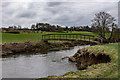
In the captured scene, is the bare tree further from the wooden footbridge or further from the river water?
the river water

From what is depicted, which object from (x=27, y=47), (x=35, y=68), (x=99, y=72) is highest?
(x=99, y=72)

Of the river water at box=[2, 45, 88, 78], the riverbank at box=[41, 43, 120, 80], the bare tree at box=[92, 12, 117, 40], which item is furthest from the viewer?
the bare tree at box=[92, 12, 117, 40]

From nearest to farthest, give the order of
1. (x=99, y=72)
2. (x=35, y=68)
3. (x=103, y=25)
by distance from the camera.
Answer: (x=99, y=72) < (x=35, y=68) < (x=103, y=25)

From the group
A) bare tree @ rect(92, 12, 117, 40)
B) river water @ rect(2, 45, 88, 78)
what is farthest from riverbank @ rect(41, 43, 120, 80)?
bare tree @ rect(92, 12, 117, 40)

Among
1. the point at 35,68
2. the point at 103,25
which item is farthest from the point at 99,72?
the point at 103,25

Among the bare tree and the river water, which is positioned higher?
the bare tree

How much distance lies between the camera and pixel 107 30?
103 ft

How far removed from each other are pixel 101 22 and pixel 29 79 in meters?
24.5

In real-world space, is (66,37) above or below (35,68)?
above

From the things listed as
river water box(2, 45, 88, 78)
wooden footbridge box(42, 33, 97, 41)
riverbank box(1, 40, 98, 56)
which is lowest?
river water box(2, 45, 88, 78)

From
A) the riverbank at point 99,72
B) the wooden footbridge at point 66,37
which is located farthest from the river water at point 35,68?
the wooden footbridge at point 66,37

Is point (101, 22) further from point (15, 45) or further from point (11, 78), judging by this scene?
point (11, 78)

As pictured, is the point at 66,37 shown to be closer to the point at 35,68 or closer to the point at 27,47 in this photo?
the point at 27,47

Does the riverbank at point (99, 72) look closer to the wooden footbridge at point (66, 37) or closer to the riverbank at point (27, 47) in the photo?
the riverbank at point (27, 47)
